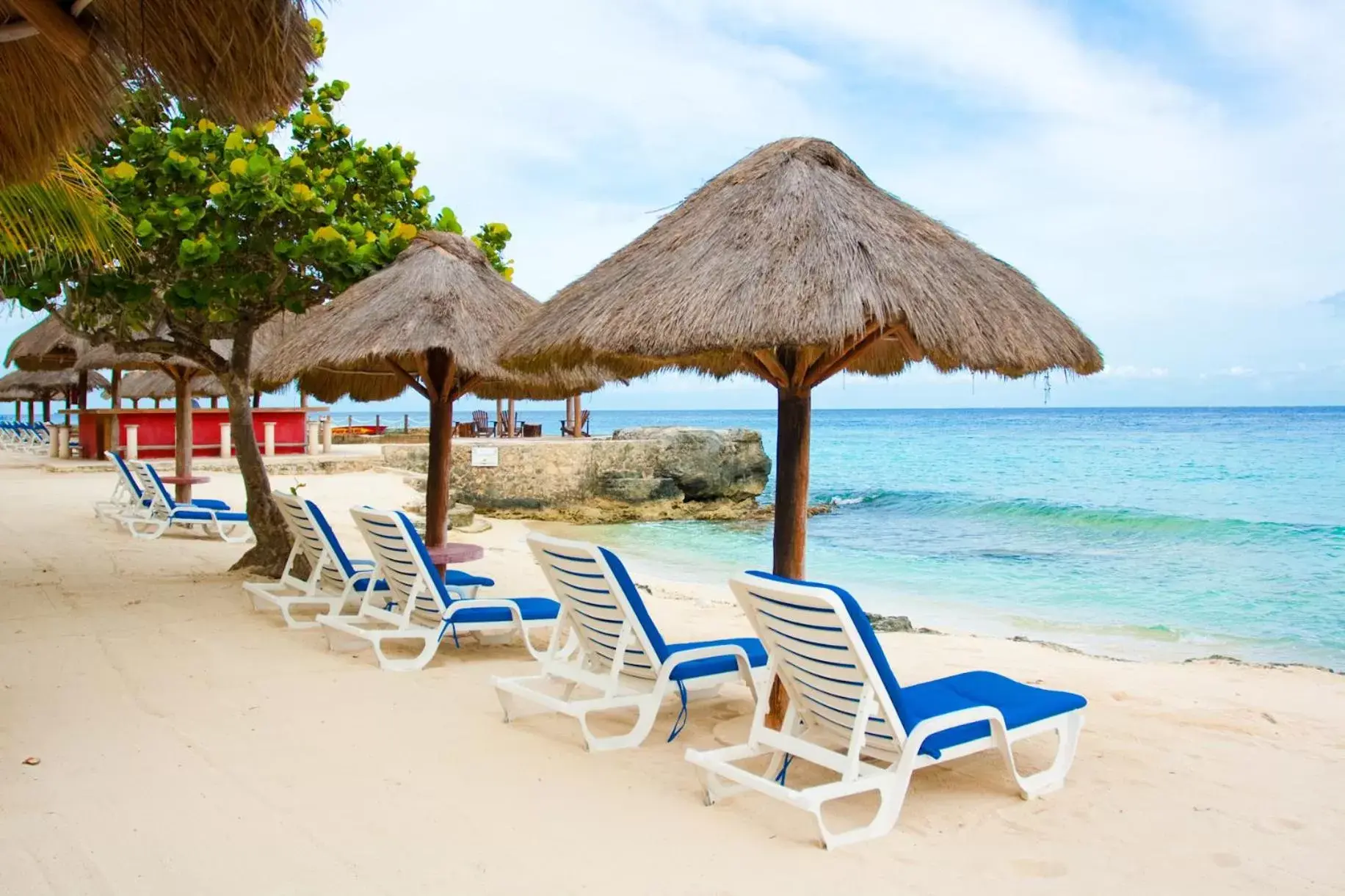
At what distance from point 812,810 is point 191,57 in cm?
333

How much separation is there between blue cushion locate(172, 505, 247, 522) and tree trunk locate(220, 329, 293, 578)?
2773mm

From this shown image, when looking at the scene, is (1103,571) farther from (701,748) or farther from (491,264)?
(701,748)

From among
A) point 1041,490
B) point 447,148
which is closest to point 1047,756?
point 447,148

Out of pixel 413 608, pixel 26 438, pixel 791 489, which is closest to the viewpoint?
pixel 791 489

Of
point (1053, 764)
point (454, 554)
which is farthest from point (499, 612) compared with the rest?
point (1053, 764)

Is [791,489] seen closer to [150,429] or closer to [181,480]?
[181,480]

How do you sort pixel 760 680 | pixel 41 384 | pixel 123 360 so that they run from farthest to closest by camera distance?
→ pixel 41 384
pixel 123 360
pixel 760 680

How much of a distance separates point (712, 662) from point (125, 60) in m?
3.23

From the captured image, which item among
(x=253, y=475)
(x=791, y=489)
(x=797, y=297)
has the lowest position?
(x=253, y=475)

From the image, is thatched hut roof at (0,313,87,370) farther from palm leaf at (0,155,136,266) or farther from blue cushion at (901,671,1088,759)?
blue cushion at (901,671,1088,759)

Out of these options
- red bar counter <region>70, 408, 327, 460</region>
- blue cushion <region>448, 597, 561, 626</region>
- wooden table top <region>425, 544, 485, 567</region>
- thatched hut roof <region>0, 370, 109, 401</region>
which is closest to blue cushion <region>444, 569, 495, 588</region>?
wooden table top <region>425, 544, 485, 567</region>

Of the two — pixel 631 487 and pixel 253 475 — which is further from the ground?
pixel 253 475

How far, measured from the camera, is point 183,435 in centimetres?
1338

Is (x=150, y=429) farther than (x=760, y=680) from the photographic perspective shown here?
Yes
